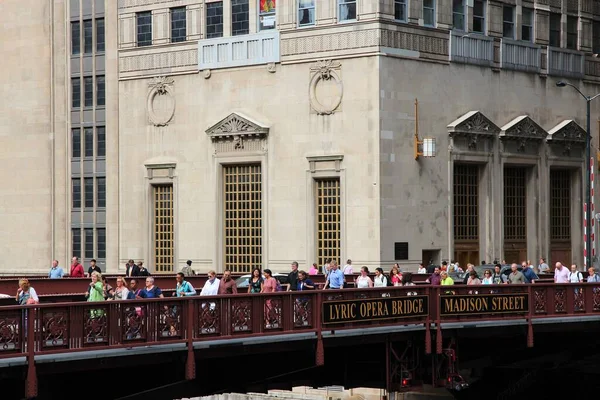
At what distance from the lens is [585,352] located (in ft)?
159

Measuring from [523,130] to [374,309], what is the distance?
33.9 meters

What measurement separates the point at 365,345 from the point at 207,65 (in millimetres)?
32118

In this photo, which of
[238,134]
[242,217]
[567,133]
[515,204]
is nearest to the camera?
[238,134]

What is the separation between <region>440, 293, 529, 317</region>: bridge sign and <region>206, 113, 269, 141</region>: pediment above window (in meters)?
26.5

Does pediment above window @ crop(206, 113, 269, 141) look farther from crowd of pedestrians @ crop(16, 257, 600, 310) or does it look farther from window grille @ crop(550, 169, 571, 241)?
window grille @ crop(550, 169, 571, 241)

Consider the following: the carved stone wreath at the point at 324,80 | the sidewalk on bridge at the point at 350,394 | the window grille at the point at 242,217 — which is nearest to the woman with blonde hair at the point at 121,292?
the sidewalk on bridge at the point at 350,394

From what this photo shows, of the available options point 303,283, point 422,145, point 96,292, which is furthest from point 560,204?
point 96,292

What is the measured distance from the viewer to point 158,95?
7294 centimetres

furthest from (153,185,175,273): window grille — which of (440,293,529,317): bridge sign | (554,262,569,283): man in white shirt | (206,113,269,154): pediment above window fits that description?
(440,293,529,317): bridge sign

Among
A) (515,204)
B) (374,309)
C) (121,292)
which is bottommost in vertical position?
(374,309)

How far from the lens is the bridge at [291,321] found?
102ft

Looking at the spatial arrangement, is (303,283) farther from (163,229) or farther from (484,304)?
(163,229)

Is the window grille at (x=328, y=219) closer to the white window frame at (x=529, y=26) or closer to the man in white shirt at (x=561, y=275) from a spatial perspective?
the white window frame at (x=529, y=26)

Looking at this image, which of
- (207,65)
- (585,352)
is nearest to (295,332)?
(585,352)
